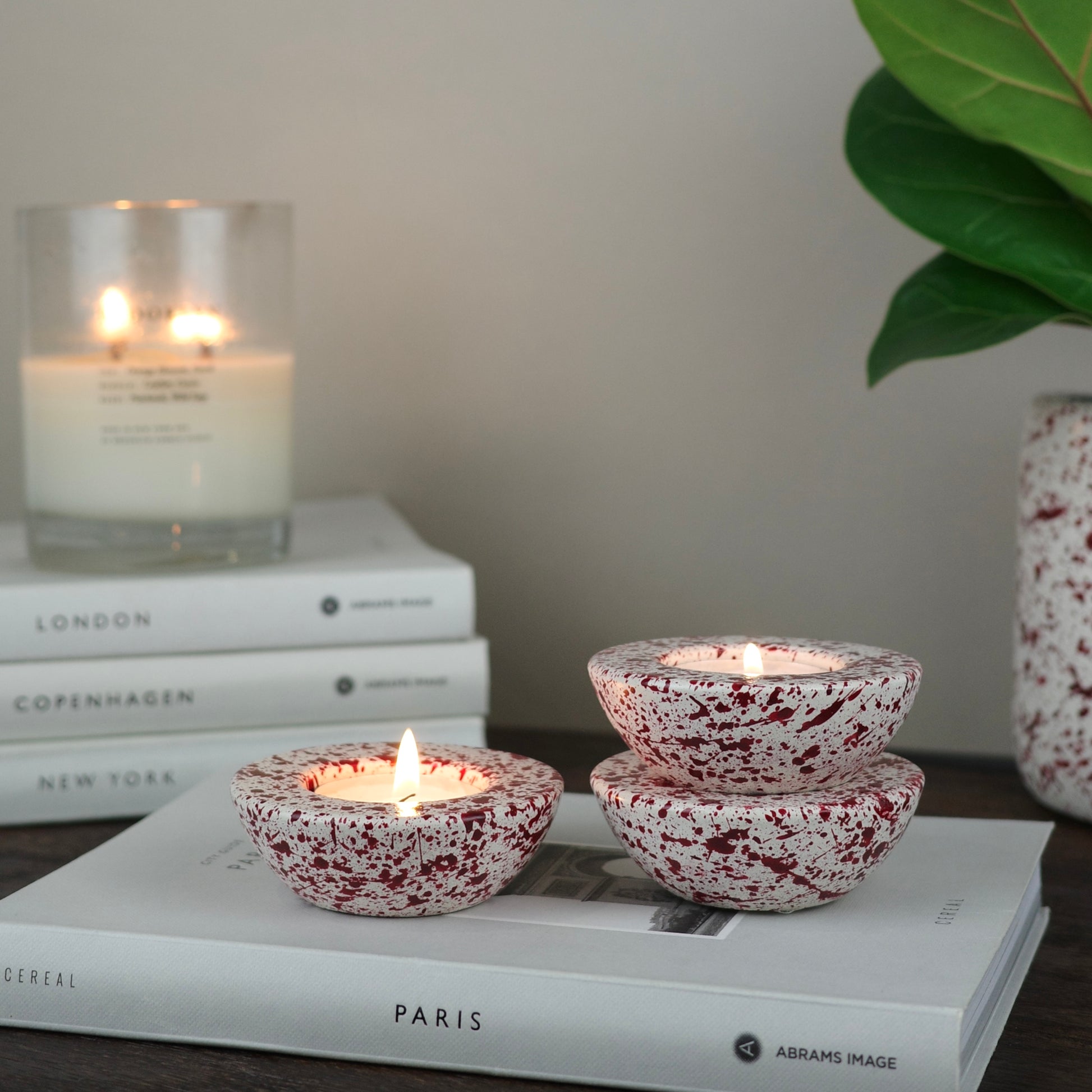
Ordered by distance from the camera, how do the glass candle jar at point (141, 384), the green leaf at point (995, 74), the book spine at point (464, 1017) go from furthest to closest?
the glass candle jar at point (141, 384)
the green leaf at point (995, 74)
the book spine at point (464, 1017)

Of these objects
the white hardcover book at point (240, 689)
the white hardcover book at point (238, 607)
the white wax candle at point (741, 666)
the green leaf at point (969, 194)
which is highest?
the green leaf at point (969, 194)

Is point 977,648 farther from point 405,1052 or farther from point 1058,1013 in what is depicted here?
point 405,1052

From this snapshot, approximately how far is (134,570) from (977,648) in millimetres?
485

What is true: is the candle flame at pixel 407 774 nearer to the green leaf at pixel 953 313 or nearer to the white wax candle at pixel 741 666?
the white wax candle at pixel 741 666

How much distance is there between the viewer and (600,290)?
802 mm

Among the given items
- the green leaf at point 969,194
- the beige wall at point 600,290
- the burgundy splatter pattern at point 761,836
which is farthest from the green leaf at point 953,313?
the burgundy splatter pattern at point 761,836

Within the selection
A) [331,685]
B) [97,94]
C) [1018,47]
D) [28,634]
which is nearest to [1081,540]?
[1018,47]

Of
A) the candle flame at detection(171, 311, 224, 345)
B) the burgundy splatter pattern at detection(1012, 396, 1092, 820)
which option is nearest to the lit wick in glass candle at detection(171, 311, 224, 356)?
the candle flame at detection(171, 311, 224, 345)

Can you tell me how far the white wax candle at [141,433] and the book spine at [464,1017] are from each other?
0.27 m

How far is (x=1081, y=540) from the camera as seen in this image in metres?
0.57

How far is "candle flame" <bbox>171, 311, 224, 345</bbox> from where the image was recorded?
24.5 inches

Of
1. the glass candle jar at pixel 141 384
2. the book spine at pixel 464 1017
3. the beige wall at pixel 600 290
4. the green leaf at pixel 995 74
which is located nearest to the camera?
the book spine at pixel 464 1017

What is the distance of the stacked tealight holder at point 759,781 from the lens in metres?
0.37

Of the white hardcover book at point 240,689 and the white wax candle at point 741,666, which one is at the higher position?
the white wax candle at point 741,666
